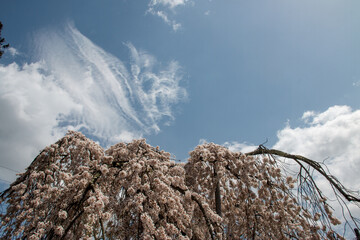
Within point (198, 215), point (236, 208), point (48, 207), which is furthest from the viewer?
point (236, 208)

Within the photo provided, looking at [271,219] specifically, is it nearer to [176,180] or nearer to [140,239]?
[176,180]

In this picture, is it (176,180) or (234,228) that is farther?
(234,228)

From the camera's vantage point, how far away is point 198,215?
5.46m

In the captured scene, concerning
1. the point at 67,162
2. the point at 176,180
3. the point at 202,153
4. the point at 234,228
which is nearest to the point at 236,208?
the point at 234,228

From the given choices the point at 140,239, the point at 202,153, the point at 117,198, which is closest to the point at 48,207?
the point at 117,198

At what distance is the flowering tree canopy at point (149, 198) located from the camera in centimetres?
362

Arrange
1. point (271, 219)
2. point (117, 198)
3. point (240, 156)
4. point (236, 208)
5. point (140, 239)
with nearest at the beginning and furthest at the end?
1. point (140, 239)
2. point (117, 198)
3. point (271, 219)
4. point (240, 156)
5. point (236, 208)

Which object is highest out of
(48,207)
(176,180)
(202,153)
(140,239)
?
(202,153)

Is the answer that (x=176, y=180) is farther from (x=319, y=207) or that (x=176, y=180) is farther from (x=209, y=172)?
(x=319, y=207)

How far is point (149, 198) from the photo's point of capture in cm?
401

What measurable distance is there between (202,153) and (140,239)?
11.9 feet

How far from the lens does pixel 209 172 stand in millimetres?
6500

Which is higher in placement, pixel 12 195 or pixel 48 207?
pixel 12 195

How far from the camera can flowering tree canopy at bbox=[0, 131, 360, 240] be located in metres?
3.62
